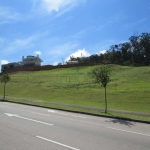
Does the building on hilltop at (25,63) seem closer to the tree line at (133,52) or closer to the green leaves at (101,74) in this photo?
the tree line at (133,52)

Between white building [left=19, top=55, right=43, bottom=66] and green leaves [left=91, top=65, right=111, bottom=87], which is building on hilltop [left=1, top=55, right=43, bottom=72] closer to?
white building [left=19, top=55, right=43, bottom=66]

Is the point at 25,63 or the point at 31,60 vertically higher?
the point at 31,60

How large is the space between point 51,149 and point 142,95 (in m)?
21.9

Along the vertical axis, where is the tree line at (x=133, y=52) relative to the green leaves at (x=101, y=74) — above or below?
above

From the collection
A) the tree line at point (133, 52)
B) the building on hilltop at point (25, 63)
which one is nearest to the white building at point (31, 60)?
the building on hilltop at point (25, 63)

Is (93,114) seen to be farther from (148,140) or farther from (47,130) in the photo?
(148,140)

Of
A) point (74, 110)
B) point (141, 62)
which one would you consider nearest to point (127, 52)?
point (141, 62)

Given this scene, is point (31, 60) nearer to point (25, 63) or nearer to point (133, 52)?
point (25, 63)

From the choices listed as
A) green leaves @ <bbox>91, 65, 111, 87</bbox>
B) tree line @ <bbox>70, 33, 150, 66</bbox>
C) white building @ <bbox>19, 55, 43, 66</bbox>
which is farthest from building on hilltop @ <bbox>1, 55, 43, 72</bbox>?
green leaves @ <bbox>91, 65, 111, 87</bbox>

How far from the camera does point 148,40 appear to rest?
111 metres

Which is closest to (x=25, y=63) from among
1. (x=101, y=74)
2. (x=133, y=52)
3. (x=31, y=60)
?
(x=31, y=60)

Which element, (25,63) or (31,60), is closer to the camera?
(31,60)

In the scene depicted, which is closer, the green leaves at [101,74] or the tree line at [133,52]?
the green leaves at [101,74]

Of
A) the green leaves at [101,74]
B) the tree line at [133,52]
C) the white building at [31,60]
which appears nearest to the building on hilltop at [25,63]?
the white building at [31,60]
